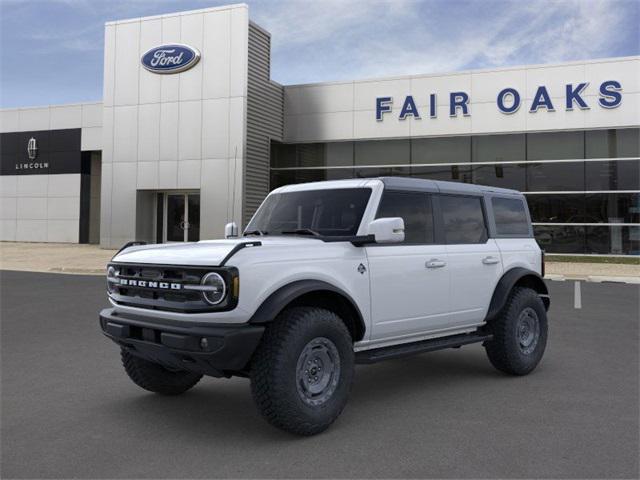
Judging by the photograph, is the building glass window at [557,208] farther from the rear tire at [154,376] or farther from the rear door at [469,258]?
the rear tire at [154,376]

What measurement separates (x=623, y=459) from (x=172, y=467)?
2.84 m

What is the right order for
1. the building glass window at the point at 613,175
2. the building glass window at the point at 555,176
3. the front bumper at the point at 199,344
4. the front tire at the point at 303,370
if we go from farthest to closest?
the building glass window at the point at 555,176, the building glass window at the point at 613,175, the front tire at the point at 303,370, the front bumper at the point at 199,344

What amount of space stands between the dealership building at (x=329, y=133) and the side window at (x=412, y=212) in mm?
19209

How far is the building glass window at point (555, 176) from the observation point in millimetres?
23000

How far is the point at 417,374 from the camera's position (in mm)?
6270

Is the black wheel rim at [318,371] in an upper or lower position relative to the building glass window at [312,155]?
lower

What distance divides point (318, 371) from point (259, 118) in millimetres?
21768

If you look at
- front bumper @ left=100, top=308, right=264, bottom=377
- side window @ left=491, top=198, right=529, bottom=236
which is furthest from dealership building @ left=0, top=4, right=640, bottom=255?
front bumper @ left=100, top=308, right=264, bottom=377

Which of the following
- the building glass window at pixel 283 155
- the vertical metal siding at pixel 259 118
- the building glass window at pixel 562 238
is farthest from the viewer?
the building glass window at pixel 283 155

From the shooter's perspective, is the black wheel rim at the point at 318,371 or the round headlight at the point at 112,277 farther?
the round headlight at the point at 112,277

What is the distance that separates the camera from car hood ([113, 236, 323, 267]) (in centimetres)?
413

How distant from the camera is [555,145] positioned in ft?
76.5

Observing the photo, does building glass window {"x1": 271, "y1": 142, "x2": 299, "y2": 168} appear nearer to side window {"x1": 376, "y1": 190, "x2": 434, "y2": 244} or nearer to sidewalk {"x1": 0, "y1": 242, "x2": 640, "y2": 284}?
sidewalk {"x1": 0, "y1": 242, "x2": 640, "y2": 284}

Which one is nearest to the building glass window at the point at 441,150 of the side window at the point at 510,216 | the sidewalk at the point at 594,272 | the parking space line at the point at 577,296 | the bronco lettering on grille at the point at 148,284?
the sidewalk at the point at 594,272
